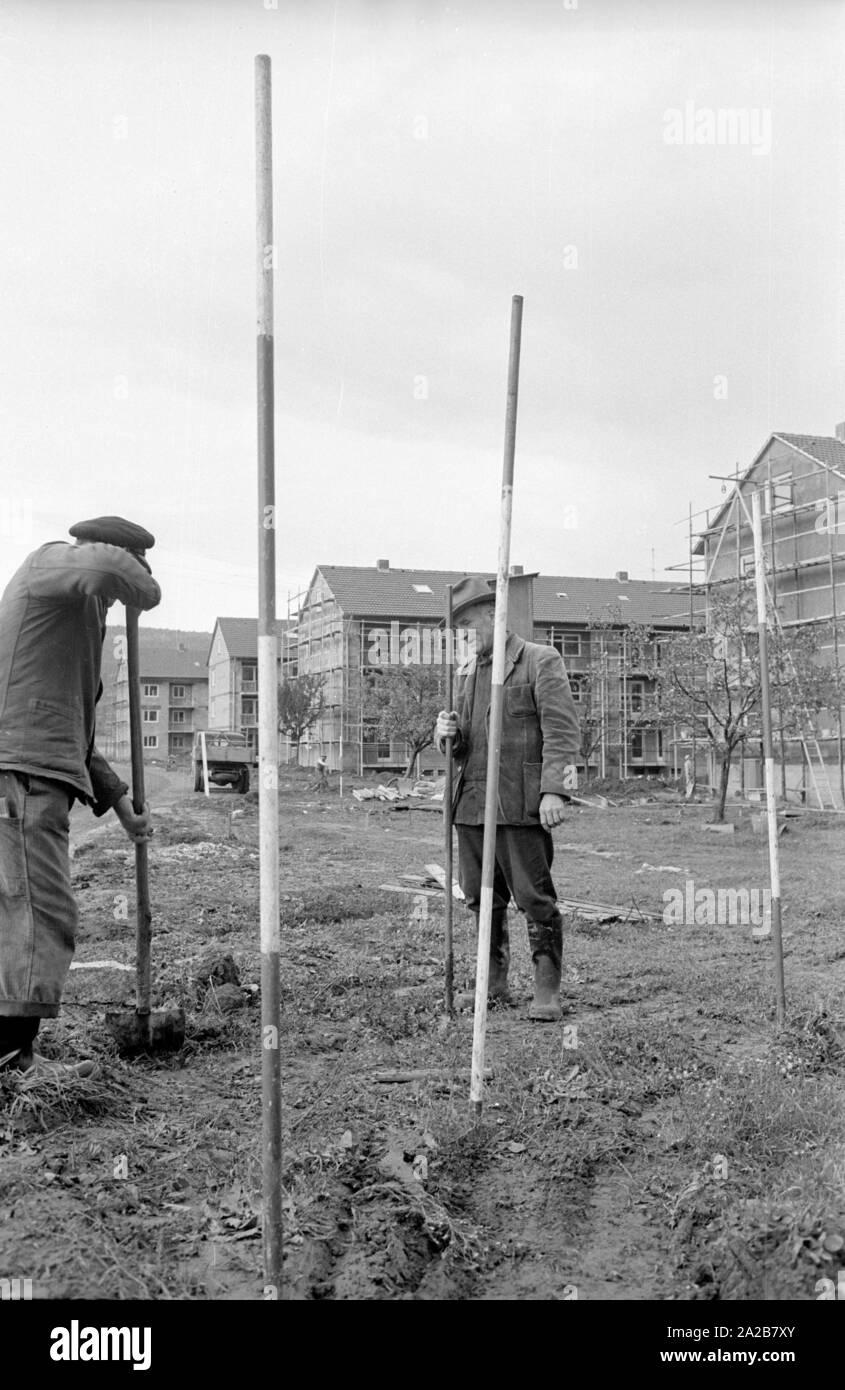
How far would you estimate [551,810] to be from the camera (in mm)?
5594

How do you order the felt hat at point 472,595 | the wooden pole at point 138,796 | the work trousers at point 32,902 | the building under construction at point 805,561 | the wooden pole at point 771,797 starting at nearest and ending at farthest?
the work trousers at point 32,902 → the wooden pole at point 138,796 → the wooden pole at point 771,797 → the felt hat at point 472,595 → the building under construction at point 805,561

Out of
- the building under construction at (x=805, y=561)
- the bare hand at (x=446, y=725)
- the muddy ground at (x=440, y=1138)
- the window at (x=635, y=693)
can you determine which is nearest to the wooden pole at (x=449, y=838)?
the bare hand at (x=446, y=725)

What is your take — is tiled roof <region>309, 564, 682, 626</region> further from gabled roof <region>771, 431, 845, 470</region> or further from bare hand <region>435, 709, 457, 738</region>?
bare hand <region>435, 709, 457, 738</region>

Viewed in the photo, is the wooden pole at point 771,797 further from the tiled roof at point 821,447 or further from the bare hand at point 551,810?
the tiled roof at point 821,447

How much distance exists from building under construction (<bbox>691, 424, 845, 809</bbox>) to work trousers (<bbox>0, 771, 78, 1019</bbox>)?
27275 mm

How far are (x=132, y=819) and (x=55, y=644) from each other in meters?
0.88

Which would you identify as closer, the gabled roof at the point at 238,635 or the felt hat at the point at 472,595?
the felt hat at the point at 472,595

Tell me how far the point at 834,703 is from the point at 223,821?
49.9 feet

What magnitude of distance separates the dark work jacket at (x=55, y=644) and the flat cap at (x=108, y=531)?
0.71ft

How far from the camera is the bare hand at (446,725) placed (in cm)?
582

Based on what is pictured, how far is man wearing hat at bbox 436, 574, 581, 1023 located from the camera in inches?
226

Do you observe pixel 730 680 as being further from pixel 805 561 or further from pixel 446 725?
pixel 446 725

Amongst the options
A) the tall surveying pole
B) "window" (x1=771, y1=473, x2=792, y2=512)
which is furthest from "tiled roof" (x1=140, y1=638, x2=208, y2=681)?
the tall surveying pole
